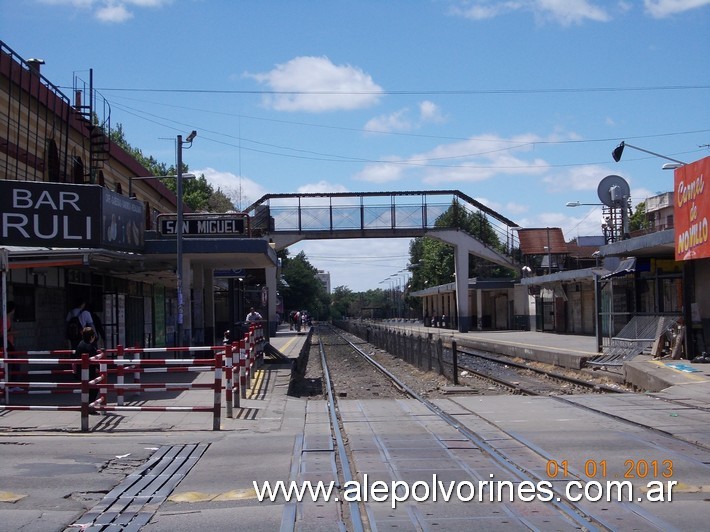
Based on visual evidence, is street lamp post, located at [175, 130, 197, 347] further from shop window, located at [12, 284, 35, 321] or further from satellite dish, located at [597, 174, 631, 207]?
satellite dish, located at [597, 174, 631, 207]

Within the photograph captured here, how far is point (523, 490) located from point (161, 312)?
27783mm

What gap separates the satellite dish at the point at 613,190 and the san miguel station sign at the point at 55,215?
21881 millimetres

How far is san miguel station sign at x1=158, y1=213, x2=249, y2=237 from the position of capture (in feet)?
84.8

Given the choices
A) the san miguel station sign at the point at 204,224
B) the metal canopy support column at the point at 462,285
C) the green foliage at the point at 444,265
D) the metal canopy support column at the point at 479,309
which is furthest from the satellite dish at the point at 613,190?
the green foliage at the point at 444,265

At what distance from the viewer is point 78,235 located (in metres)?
18.3

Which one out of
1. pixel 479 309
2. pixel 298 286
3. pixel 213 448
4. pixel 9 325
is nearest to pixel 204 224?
pixel 9 325

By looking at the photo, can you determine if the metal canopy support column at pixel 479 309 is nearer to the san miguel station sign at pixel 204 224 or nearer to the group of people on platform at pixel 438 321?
the group of people on platform at pixel 438 321

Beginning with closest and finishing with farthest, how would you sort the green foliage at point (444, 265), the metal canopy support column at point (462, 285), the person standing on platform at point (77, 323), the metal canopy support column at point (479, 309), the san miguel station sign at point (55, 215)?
the san miguel station sign at point (55, 215), the person standing on platform at point (77, 323), the metal canopy support column at point (462, 285), the metal canopy support column at point (479, 309), the green foliage at point (444, 265)

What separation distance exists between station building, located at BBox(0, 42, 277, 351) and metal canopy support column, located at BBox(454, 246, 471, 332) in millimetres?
26344

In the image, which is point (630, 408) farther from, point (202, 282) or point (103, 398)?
point (202, 282)

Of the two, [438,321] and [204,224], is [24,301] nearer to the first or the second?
[204,224]

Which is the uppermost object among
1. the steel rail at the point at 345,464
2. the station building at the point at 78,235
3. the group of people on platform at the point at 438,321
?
the station building at the point at 78,235

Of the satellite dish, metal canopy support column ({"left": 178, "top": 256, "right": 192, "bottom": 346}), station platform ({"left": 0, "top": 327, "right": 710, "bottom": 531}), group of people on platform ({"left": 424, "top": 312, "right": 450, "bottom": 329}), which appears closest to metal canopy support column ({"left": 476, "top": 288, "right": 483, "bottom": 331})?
group of people on platform ({"left": 424, "top": 312, "right": 450, "bottom": 329})

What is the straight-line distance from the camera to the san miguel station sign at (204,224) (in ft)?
84.8
